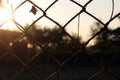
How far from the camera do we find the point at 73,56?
1.06 metres

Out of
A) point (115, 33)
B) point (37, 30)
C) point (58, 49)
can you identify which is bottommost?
point (115, 33)

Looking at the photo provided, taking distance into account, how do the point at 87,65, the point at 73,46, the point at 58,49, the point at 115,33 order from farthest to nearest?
1. the point at 58,49
2. the point at 87,65
3. the point at 73,46
4. the point at 115,33

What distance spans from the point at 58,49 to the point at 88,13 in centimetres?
4378

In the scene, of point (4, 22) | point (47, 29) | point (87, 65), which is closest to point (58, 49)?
point (47, 29)

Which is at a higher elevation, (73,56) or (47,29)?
(47,29)

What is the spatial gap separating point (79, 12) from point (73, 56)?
0.13 meters

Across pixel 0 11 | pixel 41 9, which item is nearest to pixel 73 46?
pixel 41 9

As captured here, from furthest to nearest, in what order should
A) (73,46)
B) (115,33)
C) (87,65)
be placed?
(87,65)
(73,46)
(115,33)

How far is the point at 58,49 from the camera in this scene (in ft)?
147

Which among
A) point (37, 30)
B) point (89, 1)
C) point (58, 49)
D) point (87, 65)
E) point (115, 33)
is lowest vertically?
point (115, 33)

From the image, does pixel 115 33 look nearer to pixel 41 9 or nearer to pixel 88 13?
pixel 88 13

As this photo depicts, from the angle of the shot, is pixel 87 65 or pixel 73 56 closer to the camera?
pixel 73 56

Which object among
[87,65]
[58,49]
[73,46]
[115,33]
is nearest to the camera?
[115,33]

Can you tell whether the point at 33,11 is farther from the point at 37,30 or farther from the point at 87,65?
the point at 37,30
